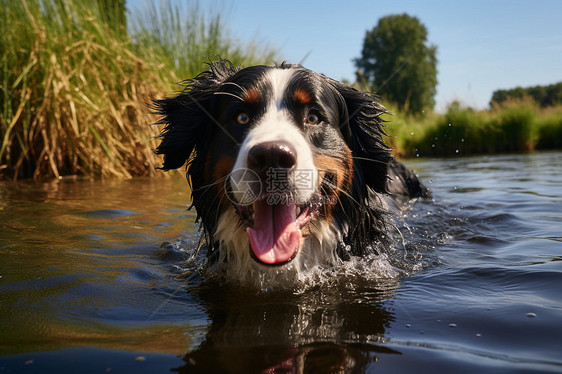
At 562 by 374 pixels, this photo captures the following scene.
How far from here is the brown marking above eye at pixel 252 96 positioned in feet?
10.3

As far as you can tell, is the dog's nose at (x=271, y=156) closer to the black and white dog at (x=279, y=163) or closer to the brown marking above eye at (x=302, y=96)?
the black and white dog at (x=279, y=163)

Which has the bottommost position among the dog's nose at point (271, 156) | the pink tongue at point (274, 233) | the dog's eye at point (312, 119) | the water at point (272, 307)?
the water at point (272, 307)

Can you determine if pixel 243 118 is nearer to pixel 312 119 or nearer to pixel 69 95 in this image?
pixel 312 119

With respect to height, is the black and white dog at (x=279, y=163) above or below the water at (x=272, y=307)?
above

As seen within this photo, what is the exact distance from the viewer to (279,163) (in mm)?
2611

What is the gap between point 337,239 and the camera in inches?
132

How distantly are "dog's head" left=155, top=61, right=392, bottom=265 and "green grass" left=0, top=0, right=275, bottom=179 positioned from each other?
503 cm

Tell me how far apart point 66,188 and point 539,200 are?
627 centimetres

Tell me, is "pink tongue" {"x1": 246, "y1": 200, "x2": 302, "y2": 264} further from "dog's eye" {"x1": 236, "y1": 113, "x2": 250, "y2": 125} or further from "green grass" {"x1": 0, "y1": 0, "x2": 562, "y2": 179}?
"green grass" {"x1": 0, "y1": 0, "x2": 562, "y2": 179}

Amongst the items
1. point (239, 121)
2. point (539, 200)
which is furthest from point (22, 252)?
point (539, 200)

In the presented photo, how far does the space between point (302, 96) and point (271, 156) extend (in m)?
0.75

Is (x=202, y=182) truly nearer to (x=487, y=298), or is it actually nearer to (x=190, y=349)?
(x=190, y=349)

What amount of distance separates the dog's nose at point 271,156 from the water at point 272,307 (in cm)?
71

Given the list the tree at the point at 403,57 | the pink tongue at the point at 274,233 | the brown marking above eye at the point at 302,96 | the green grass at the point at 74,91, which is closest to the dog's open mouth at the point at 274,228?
the pink tongue at the point at 274,233
